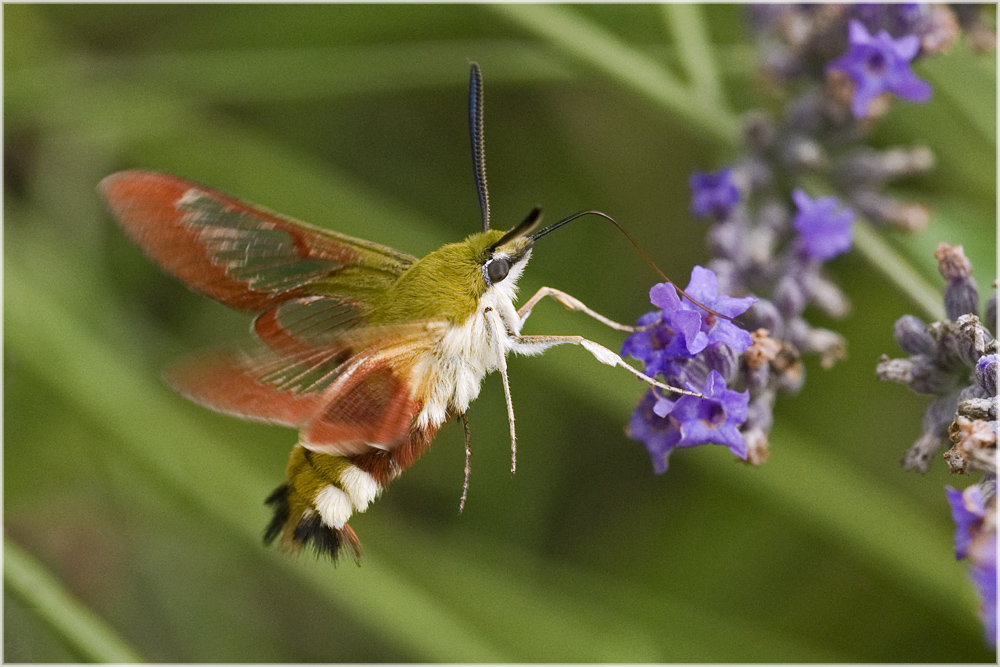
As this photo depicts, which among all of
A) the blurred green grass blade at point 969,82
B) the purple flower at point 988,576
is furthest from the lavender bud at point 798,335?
the blurred green grass blade at point 969,82

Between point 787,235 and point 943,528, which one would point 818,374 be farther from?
point 787,235

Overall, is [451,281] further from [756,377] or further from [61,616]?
[61,616]

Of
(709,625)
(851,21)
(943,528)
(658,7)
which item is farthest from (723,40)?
(709,625)

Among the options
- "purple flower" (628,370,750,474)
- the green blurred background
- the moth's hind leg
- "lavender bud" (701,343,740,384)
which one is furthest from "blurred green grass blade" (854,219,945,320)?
the moth's hind leg

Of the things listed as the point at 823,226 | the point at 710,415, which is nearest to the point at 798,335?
the point at 823,226

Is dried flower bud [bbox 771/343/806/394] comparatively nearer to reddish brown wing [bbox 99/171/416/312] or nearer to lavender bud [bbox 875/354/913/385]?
lavender bud [bbox 875/354/913/385]

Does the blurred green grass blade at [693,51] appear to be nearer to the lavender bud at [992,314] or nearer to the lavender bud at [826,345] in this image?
the lavender bud at [826,345]
